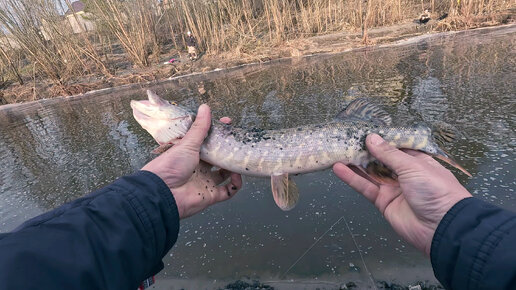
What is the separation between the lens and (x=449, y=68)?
8.94 meters

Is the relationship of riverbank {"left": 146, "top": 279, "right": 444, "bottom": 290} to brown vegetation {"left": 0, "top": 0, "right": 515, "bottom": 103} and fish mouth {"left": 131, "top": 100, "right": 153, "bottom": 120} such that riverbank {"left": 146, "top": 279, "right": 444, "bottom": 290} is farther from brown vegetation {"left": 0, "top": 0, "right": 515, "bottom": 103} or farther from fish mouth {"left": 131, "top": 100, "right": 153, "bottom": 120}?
brown vegetation {"left": 0, "top": 0, "right": 515, "bottom": 103}

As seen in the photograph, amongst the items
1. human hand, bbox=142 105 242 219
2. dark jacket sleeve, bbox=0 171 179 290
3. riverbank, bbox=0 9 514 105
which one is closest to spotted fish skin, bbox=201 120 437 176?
human hand, bbox=142 105 242 219

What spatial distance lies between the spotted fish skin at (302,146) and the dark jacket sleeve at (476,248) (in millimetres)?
1339

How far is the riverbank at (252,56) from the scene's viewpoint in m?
17.0

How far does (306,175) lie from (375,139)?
6.22ft

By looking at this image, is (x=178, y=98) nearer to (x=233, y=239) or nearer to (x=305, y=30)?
(x=233, y=239)

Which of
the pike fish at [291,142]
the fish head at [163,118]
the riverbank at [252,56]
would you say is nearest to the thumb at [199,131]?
the pike fish at [291,142]

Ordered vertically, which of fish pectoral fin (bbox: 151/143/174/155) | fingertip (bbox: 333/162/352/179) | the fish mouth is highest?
the fish mouth

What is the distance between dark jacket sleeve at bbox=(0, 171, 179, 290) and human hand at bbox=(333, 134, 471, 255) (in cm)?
171

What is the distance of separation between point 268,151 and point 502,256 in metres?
2.08

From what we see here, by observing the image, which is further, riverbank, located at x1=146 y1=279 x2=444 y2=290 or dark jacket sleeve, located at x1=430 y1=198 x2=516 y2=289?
riverbank, located at x1=146 y1=279 x2=444 y2=290

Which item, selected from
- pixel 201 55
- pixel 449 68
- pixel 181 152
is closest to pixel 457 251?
pixel 181 152

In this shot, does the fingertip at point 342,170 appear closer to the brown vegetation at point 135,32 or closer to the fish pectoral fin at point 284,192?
the fish pectoral fin at point 284,192

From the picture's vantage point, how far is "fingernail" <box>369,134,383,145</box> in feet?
8.77
